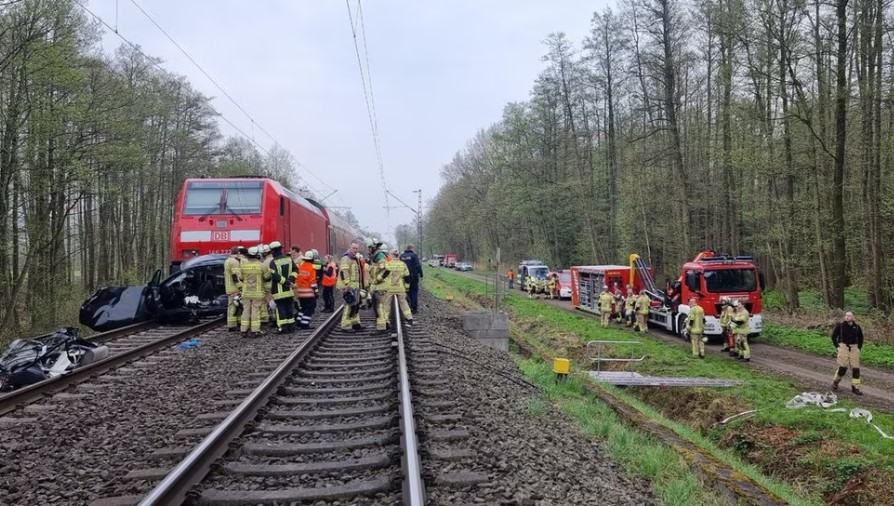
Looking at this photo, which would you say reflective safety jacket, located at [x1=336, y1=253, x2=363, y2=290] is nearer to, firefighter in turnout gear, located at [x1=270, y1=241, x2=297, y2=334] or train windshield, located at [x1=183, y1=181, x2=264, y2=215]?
firefighter in turnout gear, located at [x1=270, y1=241, x2=297, y2=334]

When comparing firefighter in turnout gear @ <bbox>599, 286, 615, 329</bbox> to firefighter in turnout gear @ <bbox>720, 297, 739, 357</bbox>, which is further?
firefighter in turnout gear @ <bbox>599, 286, 615, 329</bbox>

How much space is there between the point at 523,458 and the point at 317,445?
159 centimetres

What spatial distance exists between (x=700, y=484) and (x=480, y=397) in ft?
7.69

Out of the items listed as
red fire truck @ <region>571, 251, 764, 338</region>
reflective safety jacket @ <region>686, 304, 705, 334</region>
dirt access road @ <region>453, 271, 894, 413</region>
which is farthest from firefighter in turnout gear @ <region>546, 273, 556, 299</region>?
reflective safety jacket @ <region>686, 304, 705, 334</region>

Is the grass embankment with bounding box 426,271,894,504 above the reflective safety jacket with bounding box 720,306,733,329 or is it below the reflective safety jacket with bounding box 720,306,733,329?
below

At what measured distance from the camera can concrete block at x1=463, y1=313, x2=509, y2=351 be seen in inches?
575

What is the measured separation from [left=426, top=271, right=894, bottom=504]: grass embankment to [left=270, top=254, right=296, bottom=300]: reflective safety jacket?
21.8ft

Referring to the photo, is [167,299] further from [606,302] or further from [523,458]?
[606,302]

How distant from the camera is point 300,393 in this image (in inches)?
253

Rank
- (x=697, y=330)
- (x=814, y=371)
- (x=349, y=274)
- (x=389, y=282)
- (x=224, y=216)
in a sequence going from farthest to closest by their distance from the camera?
(x=697, y=330) → (x=224, y=216) → (x=814, y=371) → (x=349, y=274) → (x=389, y=282)

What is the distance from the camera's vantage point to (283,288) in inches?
439

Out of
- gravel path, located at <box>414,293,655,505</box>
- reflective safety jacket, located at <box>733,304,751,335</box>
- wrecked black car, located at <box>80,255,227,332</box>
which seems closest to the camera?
gravel path, located at <box>414,293,655,505</box>

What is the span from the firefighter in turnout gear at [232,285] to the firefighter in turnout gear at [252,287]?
0.15 m

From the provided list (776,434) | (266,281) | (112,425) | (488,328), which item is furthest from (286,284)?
(776,434)
